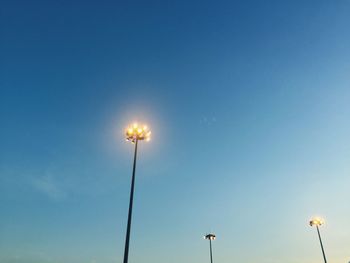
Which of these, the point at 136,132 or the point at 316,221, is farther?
the point at 316,221

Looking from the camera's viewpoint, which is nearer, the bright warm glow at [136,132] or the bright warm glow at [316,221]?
the bright warm glow at [136,132]

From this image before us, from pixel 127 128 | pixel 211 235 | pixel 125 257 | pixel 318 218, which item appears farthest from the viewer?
pixel 211 235

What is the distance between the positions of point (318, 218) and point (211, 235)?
60.0ft

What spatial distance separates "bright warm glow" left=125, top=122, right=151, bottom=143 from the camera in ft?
71.2

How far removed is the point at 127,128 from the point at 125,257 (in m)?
9.26

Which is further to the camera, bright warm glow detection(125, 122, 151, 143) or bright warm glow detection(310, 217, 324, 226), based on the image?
bright warm glow detection(310, 217, 324, 226)

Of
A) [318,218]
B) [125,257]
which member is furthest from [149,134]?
[318,218]

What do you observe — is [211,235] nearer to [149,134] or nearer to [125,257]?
[149,134]

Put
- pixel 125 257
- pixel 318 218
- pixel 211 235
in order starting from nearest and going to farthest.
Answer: pixel 125 257 → pixel 318 218 → pixel 211 235

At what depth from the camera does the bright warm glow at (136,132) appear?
2169cm

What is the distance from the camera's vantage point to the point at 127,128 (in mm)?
22203

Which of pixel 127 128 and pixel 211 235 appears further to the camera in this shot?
pixel 211 235

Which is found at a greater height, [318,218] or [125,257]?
[318,218]

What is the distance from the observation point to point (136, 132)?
21656mm
